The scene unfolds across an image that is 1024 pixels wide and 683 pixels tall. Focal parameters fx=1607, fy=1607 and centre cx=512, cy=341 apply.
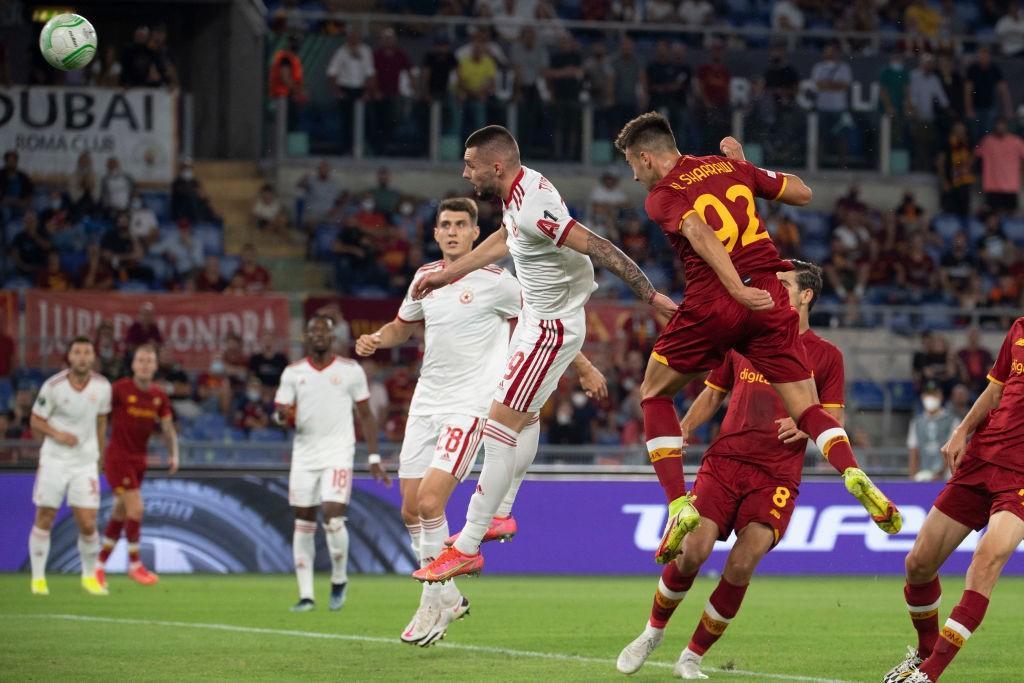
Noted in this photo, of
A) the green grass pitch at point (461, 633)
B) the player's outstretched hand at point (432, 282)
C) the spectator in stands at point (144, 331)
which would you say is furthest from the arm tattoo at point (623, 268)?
the spectator in stands at point (144, 331)

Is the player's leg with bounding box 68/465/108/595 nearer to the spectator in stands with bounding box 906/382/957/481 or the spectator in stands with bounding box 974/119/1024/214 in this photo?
the spectator in stands with bounding box 906/382/957/481

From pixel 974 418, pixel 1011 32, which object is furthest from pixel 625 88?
pixel 974 418

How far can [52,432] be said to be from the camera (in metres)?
16.5

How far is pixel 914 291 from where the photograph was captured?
25.1 m

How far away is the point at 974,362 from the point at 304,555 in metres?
12.0

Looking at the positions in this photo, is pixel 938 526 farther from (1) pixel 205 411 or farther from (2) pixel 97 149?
(2) pixel 97 149

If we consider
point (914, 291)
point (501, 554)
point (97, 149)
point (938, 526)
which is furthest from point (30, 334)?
point (938, 526)

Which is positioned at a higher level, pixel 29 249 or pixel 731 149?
pixel 731 149

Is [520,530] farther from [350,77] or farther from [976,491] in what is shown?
[976,491]

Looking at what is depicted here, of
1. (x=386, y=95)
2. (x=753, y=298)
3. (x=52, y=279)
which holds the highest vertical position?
(x=386, y=95)

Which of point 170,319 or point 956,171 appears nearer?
point 170,319

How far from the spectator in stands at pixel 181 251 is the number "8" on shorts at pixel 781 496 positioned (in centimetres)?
1490

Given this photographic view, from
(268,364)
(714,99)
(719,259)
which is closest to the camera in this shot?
(719,259)

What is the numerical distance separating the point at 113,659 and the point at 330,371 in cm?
529
